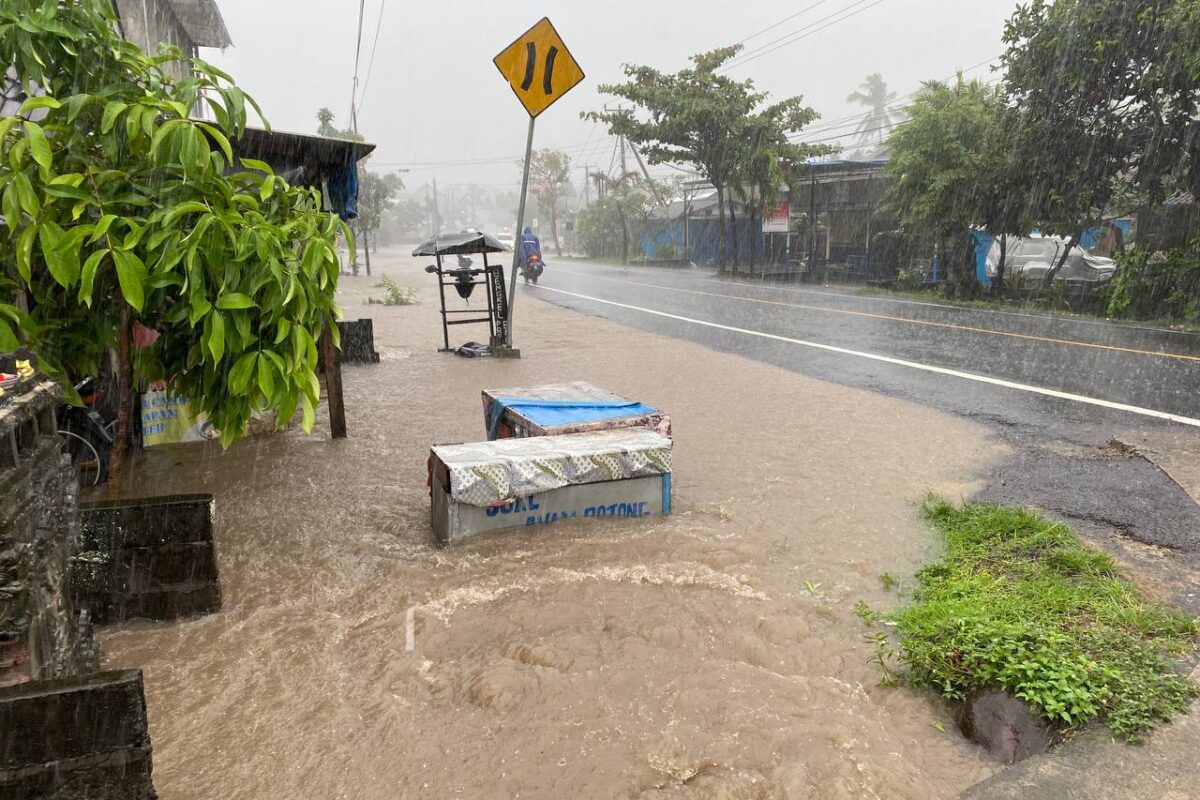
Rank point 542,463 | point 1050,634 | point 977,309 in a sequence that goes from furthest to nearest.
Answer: point 977,309
point 542,463
point 1050,634

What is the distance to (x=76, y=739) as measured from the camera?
7.02 ft

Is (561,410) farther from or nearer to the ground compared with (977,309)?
farther from the ground

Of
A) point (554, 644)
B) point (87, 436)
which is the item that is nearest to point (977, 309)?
point (554, 644)

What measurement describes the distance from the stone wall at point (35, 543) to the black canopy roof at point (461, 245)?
346 inches

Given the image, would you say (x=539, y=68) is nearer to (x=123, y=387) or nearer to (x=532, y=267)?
(x=123, y=387)

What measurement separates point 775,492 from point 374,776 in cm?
343

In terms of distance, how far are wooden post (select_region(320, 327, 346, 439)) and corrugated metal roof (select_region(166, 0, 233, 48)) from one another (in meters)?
9.07

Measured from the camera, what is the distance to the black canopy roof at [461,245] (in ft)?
37.6

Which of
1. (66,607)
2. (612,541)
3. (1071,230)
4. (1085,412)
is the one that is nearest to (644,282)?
(1071,230)

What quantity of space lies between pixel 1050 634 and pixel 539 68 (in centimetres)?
763

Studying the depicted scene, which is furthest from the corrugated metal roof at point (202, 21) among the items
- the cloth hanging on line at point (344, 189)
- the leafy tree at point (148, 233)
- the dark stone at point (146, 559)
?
the dark stone at point (146, 559)

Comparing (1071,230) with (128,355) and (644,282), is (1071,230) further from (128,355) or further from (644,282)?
(128,355)

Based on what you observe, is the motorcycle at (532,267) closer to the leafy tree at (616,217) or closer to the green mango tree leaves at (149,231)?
the leafy tree at (616,217)

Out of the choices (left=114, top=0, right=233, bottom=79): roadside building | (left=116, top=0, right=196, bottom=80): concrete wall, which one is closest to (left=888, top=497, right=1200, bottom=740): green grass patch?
(left=116, top=0, right=196, bottom=80): concrete wall
